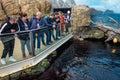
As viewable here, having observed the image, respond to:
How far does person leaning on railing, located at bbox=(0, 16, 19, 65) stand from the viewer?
33.9ft

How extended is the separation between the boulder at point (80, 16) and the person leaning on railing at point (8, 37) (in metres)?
16.9

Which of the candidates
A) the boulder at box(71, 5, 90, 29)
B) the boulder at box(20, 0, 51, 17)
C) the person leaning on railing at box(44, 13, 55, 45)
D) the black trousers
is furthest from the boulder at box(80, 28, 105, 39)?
the black trousers

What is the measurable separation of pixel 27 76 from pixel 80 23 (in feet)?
54.6

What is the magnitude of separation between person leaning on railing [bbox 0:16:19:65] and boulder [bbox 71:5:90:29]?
16.9 meters

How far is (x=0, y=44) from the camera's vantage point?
1014cm

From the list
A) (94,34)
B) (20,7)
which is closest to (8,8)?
(20,7)

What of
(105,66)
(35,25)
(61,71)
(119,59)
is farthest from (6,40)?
(119,59)

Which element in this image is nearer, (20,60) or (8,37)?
(8,37)

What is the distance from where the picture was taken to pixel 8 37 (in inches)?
408

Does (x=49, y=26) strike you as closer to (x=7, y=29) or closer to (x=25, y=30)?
(x=25, y=30)

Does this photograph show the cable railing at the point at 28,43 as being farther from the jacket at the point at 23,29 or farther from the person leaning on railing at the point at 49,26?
the person leaning on railing at the point at 49,26

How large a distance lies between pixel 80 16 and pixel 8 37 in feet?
59.9

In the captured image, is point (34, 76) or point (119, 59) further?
point (119, 59)

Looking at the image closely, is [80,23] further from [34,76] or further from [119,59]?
[34,76]
